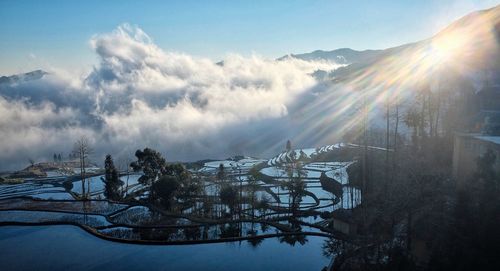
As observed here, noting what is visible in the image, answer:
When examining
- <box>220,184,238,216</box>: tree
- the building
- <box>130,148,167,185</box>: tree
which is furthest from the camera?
<box>130,148,167,185</box>: tree

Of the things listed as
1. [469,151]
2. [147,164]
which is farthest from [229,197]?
[469,151]

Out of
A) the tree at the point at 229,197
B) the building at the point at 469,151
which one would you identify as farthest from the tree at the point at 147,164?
the building at the point at 469,151

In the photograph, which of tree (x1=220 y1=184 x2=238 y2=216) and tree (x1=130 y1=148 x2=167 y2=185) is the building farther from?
tree (x1=130 y1=148 x2=167 y2=185)

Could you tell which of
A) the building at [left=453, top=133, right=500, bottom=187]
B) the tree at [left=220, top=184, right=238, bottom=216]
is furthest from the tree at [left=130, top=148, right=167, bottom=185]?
the building at [left=453, top=133, right=500, bottom=187]

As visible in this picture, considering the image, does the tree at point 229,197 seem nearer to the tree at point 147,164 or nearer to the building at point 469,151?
the tree at point 147,164

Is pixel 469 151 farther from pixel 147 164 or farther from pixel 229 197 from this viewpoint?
pixel 147 164

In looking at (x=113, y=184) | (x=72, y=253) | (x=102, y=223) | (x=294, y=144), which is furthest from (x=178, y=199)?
(x=294, y=144)

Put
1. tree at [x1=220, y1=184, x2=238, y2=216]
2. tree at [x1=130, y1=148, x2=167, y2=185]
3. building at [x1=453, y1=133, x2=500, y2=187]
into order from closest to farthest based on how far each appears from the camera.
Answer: building at [x1=453, y1=133, x2=500, y2=187] → tree at [x1=220, y1=184, x2=238, y2=216] → tree at [x1=130, y1=148, x2=167, y2=185]

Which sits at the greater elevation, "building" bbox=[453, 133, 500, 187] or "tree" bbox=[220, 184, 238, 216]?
"building" bbox=[453, 133, 500, 187]

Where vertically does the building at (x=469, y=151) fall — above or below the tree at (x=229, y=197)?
above

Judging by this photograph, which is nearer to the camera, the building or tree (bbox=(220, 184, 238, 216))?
the building
